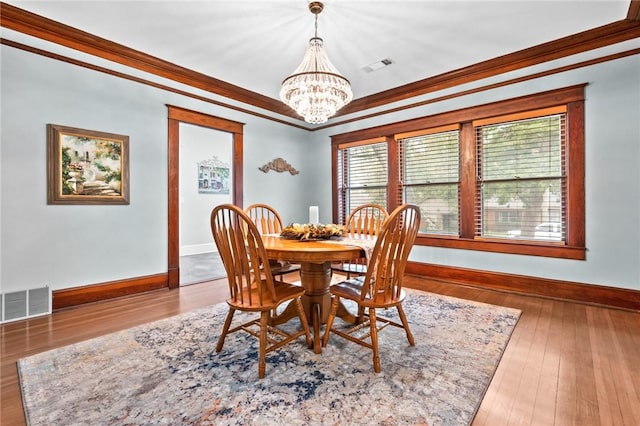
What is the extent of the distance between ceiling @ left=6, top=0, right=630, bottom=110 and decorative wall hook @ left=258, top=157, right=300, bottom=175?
5.52 ft

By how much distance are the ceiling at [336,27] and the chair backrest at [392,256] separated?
1.77m

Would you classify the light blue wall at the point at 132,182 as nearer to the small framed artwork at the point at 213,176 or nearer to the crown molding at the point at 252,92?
the crown molding at the point at 252,92

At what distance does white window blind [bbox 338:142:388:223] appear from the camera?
4.79 m

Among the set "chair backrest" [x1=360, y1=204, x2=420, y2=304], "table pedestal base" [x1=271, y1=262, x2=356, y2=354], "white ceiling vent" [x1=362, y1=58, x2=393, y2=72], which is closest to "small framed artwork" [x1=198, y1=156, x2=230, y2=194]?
"white ceiling vent" [x1=362, y1=58, x2=393, y2=72]

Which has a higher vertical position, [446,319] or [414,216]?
[414,216]

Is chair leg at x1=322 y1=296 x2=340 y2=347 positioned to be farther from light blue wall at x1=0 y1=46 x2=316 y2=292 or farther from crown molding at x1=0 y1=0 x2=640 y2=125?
crown molding at x1=0 y1=0 x2=640 y2=125

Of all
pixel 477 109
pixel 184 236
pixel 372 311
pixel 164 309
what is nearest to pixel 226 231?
pixel 372 311

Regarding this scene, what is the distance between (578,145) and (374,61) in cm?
234

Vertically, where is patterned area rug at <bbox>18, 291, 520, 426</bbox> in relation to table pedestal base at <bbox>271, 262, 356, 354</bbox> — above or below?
below

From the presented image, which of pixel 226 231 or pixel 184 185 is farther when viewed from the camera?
pixel 184 185

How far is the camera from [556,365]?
1886mm

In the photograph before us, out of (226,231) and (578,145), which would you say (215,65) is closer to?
(226,231)

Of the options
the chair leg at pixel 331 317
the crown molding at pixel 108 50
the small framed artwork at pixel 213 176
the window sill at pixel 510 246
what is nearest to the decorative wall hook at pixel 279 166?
the crown molding at pixel 108 50

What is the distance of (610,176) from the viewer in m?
2.97
